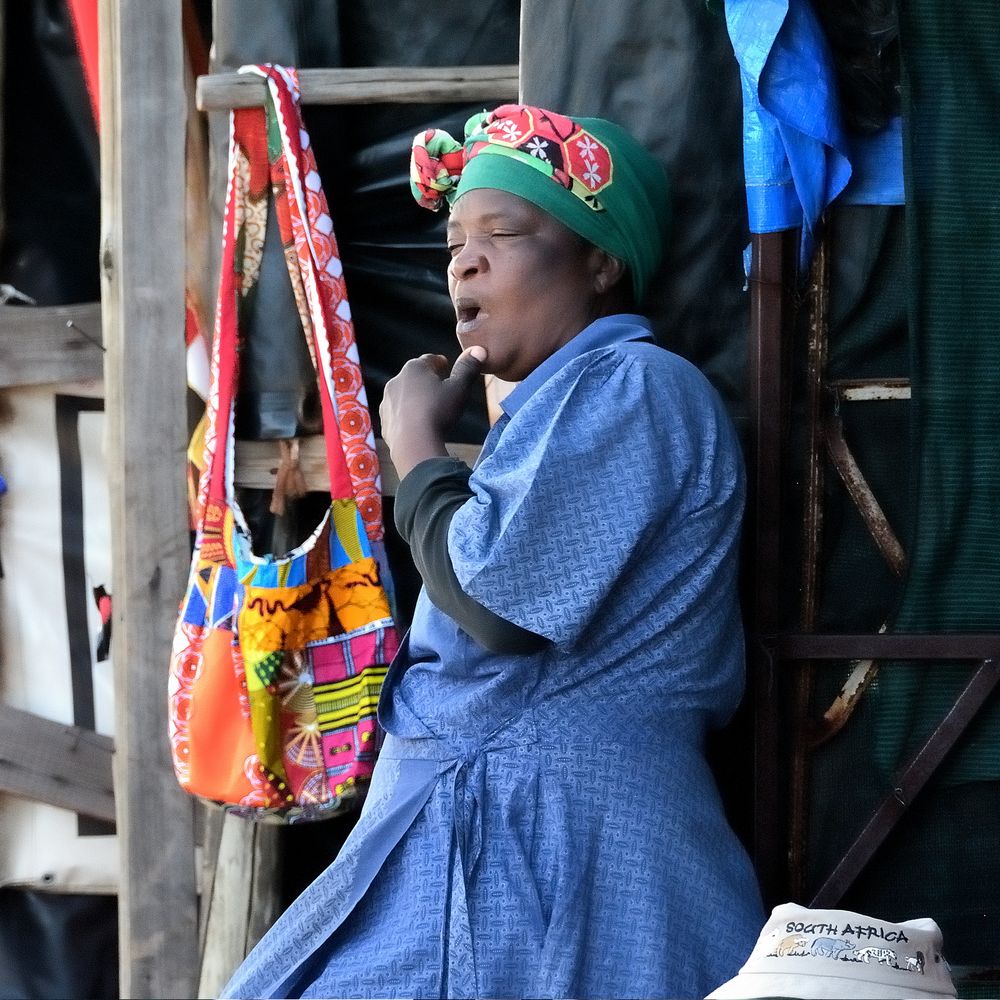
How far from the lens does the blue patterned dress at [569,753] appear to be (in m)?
2.05

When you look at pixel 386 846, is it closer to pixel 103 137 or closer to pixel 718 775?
pixel 718 775

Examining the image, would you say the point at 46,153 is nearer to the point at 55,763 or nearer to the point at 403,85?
the point at 403,85

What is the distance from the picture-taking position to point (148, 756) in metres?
3.43

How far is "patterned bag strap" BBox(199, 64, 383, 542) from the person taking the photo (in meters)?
3.11

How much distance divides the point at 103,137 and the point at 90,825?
74.2 inches

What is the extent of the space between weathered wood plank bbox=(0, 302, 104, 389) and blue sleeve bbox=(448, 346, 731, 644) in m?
2.12

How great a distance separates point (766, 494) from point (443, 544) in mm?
778

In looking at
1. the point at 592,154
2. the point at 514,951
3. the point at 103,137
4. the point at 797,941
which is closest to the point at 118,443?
the point at 103,137

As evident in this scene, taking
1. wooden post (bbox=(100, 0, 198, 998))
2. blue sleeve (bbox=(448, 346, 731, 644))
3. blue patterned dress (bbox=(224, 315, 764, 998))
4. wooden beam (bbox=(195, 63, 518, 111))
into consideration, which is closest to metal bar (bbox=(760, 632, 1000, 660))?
blue patterned dress (bbox=(224, 315, 764, 998))

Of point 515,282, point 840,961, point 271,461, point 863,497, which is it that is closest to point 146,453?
point 271,461

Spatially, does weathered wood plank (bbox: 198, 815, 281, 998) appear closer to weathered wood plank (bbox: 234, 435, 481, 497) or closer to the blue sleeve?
weathered wood plank (bbox: 234, 435, 481, 497)

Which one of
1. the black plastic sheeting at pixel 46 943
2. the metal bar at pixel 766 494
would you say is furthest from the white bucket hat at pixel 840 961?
the black plastic sheeting at pixel 46 943

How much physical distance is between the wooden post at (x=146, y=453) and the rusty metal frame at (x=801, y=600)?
1412 millimetres

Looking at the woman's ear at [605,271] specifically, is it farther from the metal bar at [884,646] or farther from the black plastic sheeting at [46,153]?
the black plastic sheeting at [46,153]
